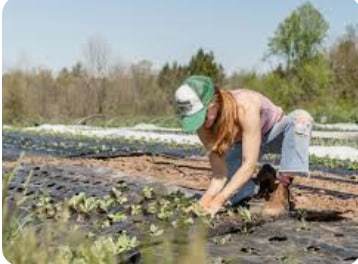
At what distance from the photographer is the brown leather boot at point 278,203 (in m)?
3.50

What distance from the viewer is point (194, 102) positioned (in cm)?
308

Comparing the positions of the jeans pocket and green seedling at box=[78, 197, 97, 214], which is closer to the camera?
the jeans pocket

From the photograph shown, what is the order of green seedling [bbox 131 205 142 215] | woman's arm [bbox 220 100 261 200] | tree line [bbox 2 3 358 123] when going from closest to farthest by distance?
woman's arm [bbox 220 100 261 200] < green seedling [bbox 131 205 142 215] < tree line [bbox 2 3 358 123]

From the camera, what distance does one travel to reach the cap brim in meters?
3.08

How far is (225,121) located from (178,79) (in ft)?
6.55

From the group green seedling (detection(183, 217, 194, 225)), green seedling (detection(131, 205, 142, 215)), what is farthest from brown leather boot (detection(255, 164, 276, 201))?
green seedling (detection(183, 217, 194, 225))

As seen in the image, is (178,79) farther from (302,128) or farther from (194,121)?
(194,121)

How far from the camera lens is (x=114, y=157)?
644cm

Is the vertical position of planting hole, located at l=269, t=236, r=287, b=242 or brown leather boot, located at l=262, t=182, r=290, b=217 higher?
brown leather boot, located at l=262, t=182, r=290, b=217

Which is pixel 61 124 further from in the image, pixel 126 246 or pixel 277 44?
pixel 126 246

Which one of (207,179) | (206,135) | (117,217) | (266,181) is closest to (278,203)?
(266,181)

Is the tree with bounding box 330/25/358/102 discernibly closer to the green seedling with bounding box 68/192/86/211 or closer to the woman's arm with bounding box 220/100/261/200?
the woman's arm with bounding box 220/100/261/200

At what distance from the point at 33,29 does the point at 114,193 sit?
1185 mm

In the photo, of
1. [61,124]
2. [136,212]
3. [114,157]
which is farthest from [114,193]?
[61,124]
